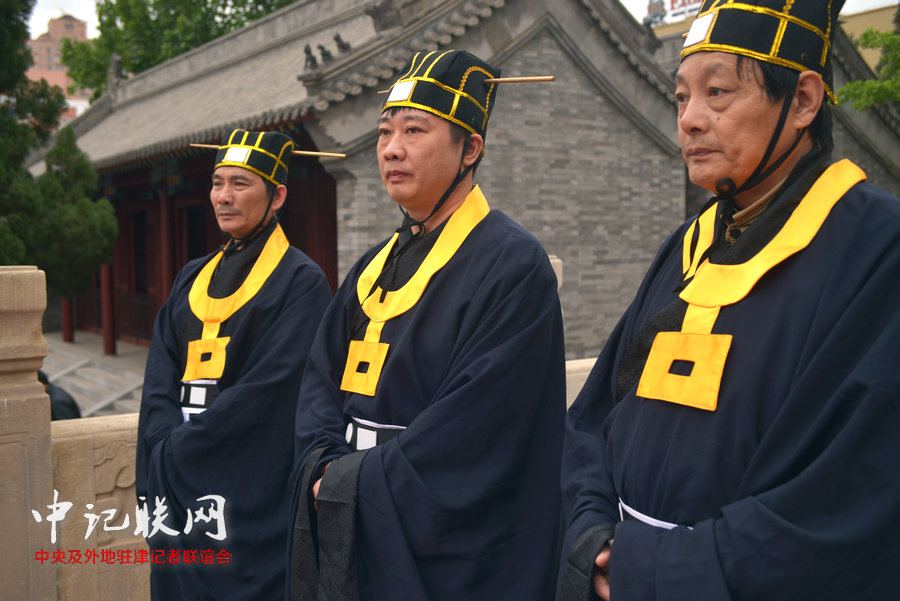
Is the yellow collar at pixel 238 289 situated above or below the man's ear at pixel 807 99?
below

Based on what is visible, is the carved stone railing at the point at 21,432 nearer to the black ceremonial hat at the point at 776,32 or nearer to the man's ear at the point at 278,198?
the man's ear at the point at 278,198

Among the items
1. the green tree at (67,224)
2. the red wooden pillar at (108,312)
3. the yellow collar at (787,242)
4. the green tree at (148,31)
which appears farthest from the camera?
the green tree at (148,31)

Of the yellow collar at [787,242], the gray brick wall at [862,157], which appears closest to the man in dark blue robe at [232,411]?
the yellow collar at [787,242]

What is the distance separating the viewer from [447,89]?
8.38 feet

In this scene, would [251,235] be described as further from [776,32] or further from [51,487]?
[776,32]

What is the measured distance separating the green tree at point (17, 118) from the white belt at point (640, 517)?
21.6 ft

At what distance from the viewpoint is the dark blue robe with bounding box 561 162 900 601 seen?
4.58 feet

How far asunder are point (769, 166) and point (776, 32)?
0.90 ft

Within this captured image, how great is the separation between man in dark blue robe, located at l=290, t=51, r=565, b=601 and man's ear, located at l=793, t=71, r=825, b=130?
35.8 inches

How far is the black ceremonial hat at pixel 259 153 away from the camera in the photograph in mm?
3479

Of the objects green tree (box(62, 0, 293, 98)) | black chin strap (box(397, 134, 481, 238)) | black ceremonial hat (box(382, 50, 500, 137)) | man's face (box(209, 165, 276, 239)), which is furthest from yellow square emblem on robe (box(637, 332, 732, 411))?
green tree (box(62, 0, 293, 98))

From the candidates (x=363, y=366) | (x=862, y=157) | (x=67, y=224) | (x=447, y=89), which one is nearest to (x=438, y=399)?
(x=363, y=366)

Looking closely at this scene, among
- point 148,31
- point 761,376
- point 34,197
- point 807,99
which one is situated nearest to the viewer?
point 761,376

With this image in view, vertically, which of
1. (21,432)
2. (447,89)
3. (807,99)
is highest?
(447,89)
